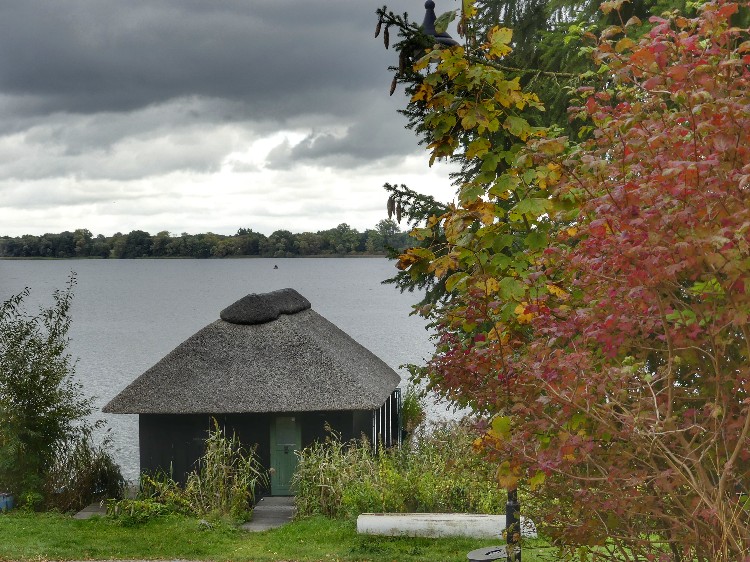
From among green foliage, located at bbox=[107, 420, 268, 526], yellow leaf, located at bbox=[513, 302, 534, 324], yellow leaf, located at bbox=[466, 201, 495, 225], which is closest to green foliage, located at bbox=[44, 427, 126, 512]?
green foliage, located at bbox=[107, 420, 268, 526]

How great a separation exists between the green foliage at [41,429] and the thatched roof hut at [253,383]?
42.5 inches

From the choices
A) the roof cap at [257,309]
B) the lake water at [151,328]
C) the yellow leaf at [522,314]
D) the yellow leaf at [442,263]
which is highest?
the yellow leaf at [442,263]

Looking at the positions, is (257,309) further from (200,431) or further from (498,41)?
(498,41)

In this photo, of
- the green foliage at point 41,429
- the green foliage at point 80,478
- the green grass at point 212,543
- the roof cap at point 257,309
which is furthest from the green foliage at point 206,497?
the roof cap at point 257,309

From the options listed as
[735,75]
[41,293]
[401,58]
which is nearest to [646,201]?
[735,75]

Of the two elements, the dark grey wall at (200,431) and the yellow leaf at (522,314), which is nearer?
the yellow leaf at (522,314)

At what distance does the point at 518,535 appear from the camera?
5.48 m

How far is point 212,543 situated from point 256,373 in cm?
534

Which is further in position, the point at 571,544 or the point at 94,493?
the point at 94,493

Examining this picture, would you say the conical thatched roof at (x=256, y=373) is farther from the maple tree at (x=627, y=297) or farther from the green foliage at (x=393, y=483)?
the maple tree at (x=627, y=297)

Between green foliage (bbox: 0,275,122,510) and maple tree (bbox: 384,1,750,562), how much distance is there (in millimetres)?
14205

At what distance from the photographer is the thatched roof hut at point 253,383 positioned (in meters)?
18.3

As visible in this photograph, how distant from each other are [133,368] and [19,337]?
3296 cm

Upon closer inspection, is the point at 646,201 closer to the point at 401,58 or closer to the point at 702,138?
the point at 702,138
